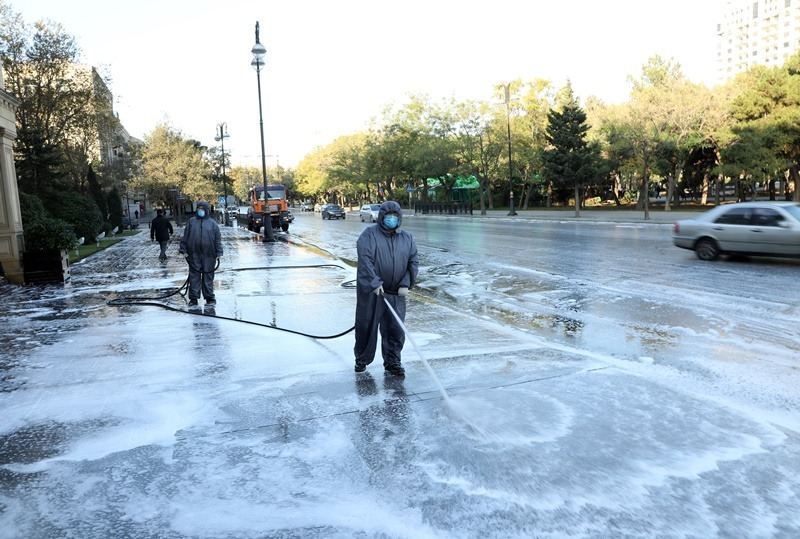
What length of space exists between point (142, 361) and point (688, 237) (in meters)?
13.2

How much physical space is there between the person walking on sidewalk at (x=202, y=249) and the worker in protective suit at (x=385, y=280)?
5.33 metres

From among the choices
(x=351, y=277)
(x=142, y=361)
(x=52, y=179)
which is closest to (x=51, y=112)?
(x=52, y=179)

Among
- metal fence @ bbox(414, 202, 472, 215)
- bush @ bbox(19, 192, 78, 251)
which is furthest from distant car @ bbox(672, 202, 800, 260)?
metal fence @ bbox(414, 202, 472, 215)

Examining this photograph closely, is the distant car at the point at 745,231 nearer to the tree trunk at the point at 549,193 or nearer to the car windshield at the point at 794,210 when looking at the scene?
the car windshield at the point at 794,210

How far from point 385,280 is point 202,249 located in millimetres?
5682

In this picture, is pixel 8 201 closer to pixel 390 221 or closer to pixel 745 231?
pixel 390 221

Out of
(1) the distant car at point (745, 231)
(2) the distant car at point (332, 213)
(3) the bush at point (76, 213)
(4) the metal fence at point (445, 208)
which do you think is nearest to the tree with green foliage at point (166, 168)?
(2) the distant car at point (332, 213)

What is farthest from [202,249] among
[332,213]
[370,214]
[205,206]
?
[332,213]

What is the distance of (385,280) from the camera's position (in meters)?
5.97

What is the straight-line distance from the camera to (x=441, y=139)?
A: 5753 centimetres

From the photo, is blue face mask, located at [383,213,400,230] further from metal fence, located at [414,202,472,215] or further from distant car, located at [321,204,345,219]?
distant car, located at [321,204,345,219]

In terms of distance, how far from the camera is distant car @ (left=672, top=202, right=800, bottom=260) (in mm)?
13797

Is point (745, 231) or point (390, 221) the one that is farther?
point (745, 231)

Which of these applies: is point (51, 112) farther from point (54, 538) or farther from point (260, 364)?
point (54, 538)
